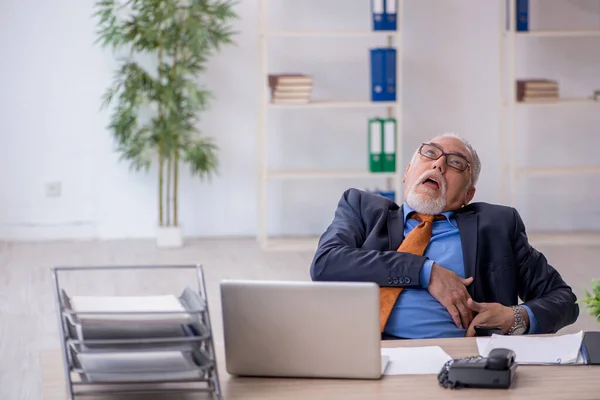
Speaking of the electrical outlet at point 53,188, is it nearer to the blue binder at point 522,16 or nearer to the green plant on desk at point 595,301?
the blue binder at point 522,16

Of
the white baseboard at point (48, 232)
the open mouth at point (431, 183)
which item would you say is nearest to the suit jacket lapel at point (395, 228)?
the open mouth at point (431, 183)

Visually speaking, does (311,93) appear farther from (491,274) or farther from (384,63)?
(491,274)

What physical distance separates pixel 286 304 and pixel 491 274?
0.97 m

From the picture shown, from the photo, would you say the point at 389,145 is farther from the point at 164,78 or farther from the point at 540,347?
the point at 540,347

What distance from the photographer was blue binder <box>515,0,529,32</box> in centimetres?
618

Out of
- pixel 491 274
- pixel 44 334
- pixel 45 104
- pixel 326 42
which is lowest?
pixel 44 334

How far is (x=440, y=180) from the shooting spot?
2523 millimetres

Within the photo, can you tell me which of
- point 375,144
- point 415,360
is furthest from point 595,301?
point 375,144

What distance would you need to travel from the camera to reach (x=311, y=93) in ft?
21.6

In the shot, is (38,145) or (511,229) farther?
(38,145)

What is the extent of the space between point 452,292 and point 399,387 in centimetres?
74

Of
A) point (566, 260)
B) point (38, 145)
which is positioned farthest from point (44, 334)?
point (566, 260)

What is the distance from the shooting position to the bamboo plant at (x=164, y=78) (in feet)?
19.6

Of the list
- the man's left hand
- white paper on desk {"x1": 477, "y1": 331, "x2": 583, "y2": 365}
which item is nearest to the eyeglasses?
the man's left hand
